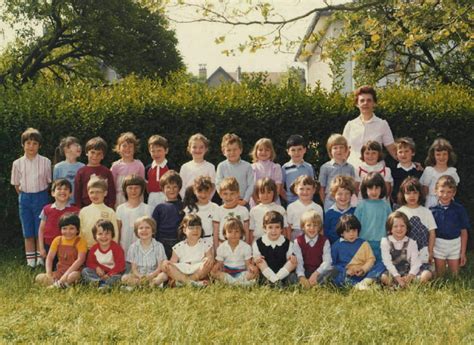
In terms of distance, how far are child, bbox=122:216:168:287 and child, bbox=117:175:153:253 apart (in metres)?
0.31

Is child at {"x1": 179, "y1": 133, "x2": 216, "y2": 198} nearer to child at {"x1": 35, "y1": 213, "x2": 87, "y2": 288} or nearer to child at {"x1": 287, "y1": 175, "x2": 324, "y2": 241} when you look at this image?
child at {"x1": 287, "y1": 175, "x2": 324, "y2": 241}

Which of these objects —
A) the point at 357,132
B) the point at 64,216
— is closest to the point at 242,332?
the point at 64,216

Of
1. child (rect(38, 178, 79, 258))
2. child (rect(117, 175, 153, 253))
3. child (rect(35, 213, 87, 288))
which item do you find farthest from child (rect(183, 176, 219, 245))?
child (rect(38, 178, 79, 258))

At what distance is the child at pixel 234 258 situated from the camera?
750cm

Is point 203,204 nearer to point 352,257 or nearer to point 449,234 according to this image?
point 352,257

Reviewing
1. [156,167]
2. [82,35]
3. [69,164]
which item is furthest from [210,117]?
[82,35]

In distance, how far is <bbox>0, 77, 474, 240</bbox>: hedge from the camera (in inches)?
387

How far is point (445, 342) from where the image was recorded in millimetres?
5223

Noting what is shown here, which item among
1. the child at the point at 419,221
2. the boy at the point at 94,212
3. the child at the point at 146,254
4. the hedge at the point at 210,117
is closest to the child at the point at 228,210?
the child at the point at 146,254

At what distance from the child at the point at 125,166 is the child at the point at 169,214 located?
713 millimetres

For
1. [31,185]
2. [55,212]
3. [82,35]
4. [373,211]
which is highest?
[82,35]

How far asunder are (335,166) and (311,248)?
49.4 inches

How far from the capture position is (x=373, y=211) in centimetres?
773

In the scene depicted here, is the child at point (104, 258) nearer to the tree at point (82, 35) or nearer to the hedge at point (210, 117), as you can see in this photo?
the hedge at point (210, 117)
